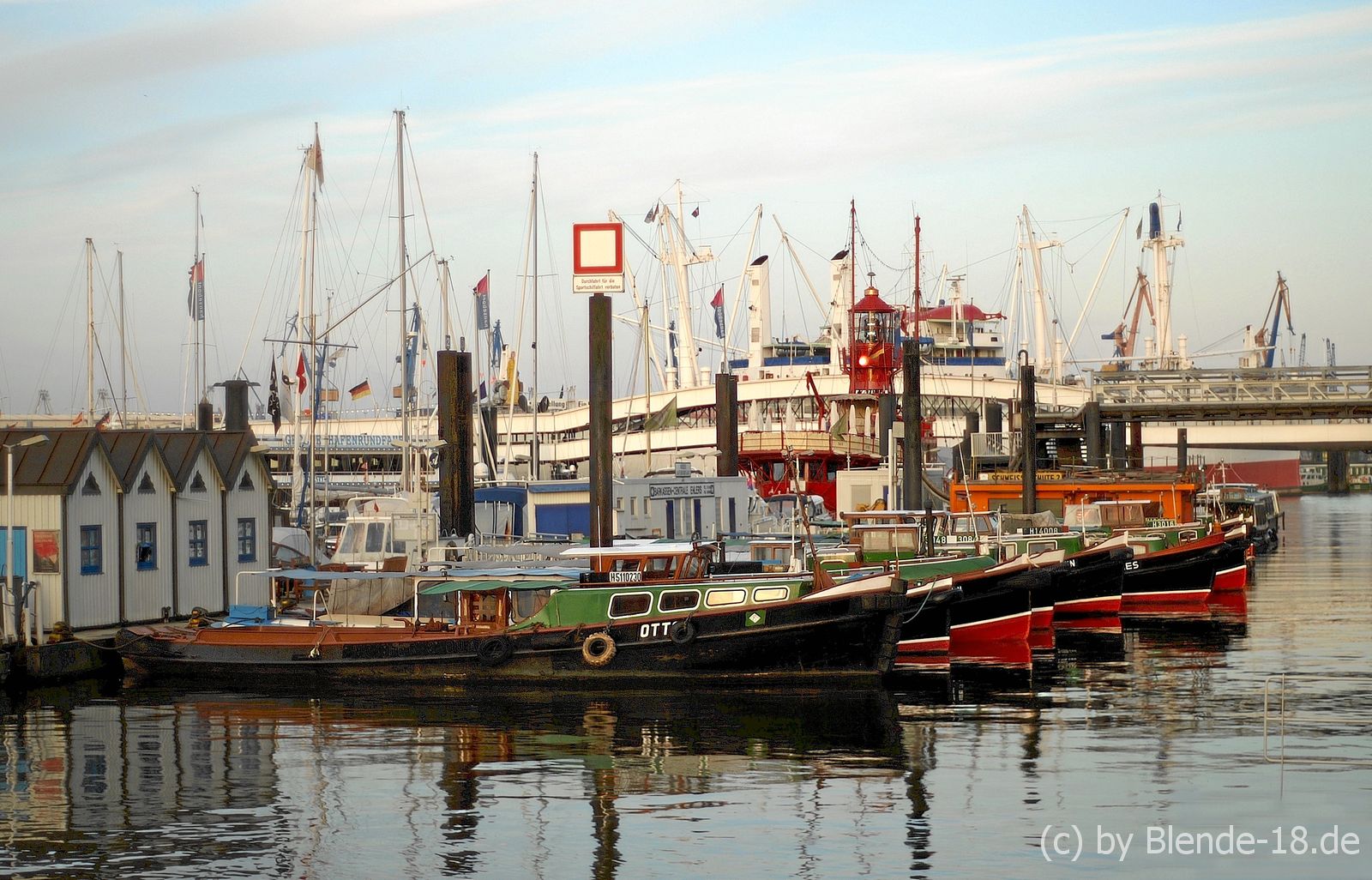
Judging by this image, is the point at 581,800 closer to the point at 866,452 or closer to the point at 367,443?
the point at 866,452

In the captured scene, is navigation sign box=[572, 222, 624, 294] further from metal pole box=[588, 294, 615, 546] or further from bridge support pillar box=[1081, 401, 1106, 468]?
bridge support pillar box=[1081, 401, 1106, 468]

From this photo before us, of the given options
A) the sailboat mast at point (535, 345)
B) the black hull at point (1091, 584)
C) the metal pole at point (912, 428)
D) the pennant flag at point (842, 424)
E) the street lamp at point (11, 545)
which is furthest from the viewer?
the pennant flag at point (842, 424)

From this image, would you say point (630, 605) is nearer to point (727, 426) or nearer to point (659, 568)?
point (659, 568)

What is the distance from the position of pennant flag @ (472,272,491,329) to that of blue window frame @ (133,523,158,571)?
42.3 meters

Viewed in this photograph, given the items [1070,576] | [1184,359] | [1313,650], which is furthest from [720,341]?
[1313,650]

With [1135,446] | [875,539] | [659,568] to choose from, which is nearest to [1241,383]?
[1135,446]

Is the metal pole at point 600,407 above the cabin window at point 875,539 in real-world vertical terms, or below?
above

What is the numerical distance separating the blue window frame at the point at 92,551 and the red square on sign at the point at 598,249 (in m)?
12.1

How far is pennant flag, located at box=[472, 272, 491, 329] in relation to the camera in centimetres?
7575

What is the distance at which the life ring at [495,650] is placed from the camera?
29.1 meters

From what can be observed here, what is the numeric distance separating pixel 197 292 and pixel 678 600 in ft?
162

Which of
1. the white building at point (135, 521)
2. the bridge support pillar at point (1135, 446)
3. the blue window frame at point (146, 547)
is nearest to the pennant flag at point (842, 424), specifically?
the bridge support pillar at point (1135, 446)

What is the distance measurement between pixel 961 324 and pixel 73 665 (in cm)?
7887

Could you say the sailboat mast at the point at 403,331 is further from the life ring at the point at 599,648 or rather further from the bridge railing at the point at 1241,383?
the bridge railing at the point at 1241,383
